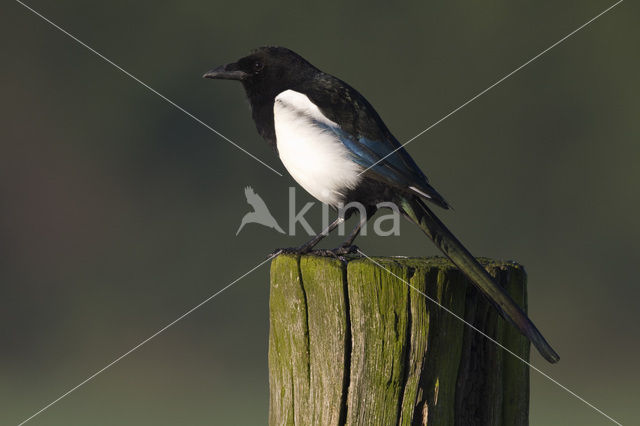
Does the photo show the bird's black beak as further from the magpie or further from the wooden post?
the wooden post

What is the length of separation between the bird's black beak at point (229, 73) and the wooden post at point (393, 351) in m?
1.40

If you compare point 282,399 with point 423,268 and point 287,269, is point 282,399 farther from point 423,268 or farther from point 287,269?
point 423,268

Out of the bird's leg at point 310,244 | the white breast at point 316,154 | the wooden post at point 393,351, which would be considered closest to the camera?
the wooden post at point 393,351

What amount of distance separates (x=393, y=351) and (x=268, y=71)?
169 centimetres

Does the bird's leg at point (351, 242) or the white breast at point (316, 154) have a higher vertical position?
the white breast at point (316, 154)

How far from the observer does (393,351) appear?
199cm

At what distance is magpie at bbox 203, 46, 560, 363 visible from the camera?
266cm

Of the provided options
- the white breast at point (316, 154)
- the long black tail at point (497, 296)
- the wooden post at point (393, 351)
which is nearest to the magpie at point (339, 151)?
the white breast at point (316, 154)

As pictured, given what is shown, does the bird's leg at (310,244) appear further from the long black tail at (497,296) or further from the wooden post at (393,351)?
the long black tail at (497,296)

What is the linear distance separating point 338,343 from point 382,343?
13 centimetres

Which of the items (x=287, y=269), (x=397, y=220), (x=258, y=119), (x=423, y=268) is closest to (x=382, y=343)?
(x=423, y=268)

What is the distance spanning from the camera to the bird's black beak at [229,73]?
3.33 m

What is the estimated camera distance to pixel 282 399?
2.22 m

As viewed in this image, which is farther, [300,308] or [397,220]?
[397,220]
